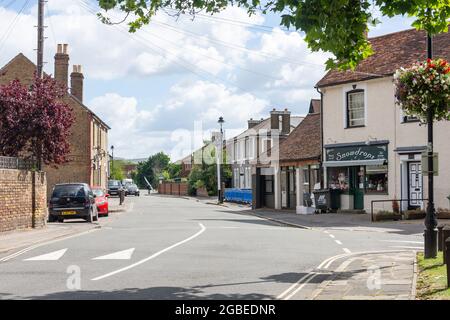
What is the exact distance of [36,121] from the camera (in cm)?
2369

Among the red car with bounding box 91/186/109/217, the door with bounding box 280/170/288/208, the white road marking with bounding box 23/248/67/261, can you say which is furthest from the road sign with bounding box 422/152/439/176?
the door with bounding box 280/170/288/208

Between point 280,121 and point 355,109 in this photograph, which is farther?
point 280,121

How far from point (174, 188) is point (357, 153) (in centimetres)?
6064

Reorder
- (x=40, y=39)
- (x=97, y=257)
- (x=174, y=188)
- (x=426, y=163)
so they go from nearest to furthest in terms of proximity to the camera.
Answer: (x=426, y=163) < (x=97, y=257) < (x=40, y=39) < (x=174, y=188)

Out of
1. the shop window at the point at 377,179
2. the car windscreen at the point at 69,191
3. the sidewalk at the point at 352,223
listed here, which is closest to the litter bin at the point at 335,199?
the sidewalk at the point at 352,223

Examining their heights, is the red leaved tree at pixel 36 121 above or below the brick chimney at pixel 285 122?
below

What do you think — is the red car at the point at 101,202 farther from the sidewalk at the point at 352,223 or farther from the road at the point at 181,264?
the road at the point at 181,264

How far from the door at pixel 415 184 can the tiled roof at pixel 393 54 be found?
428cm

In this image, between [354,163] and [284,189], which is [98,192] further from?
[354,163]

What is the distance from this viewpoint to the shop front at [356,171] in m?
29.3

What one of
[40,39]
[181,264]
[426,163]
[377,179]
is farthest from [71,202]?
[426,163]

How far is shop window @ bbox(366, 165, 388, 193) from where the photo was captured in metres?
29.2
